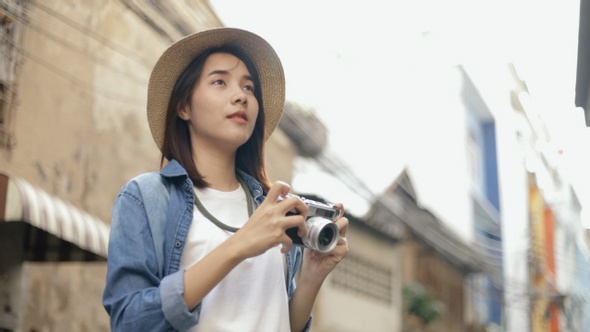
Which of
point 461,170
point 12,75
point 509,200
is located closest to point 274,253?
point 12,75

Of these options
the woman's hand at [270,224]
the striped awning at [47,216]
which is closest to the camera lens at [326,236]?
the woman's hand at [270,224]

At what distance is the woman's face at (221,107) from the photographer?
90.1 inches

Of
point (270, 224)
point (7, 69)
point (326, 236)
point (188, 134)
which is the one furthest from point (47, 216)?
point (270, 224)

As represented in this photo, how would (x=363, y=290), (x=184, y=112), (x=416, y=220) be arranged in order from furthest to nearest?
1. (x=416, y=220)
2. (x=363, y=290)
3. (x=184, y=112)

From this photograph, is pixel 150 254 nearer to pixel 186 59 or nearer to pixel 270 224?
pixel 270 224

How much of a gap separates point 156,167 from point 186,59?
623 centimetres

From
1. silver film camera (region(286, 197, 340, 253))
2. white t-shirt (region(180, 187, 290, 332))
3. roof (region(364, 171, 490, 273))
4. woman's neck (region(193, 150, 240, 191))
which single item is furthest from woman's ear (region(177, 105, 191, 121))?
roof (region(364, 171, 490, 273))

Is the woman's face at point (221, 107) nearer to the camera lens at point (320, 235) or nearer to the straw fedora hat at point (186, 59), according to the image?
the straw fedora hat at point (186, 59)

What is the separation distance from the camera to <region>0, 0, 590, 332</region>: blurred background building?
20.4 feet

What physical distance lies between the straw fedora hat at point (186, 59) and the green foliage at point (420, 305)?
16.0 m

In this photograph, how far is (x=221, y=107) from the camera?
2.29 m

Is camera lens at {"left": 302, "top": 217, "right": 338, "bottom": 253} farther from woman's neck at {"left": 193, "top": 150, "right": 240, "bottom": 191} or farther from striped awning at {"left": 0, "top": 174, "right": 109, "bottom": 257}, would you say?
striped awning at {"left": 0, "top": 174, "right": 109, "bottom": 257}

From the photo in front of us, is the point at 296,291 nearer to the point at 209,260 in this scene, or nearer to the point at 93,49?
the point at 209,260

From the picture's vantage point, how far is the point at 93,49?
293 inches
